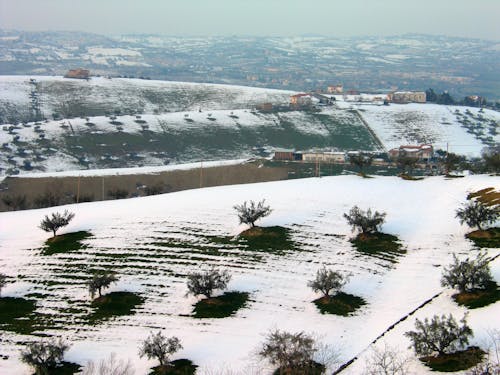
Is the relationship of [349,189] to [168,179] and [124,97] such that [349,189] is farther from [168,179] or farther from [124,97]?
[124,97]

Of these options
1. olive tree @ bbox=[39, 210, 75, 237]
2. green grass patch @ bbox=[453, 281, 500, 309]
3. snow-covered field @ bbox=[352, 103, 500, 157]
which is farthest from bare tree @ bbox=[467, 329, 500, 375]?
snow-covered field @ bbox=[352, 103, 500, 157]

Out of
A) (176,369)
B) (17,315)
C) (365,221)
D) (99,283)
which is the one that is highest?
(365,221)

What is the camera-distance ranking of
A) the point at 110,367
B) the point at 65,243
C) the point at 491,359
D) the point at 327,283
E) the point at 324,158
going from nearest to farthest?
the point at 491,359, the point at 110,367, the point at 327,283, the point at 65,243, the point at 324,158

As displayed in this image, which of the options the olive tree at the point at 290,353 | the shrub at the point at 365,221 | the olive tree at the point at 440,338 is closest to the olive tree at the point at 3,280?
the olive tree at the point at 290,353

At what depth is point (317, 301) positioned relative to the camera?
38.1 meters

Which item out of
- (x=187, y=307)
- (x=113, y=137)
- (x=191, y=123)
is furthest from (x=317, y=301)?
(x=191, y=123)

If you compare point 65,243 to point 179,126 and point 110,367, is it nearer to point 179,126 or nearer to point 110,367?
point 110,367

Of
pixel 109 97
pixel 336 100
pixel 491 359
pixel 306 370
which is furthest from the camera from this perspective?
pixel 336 100

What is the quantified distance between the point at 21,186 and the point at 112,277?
182ft

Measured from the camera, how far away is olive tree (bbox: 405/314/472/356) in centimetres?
2898

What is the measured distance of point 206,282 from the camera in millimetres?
38344

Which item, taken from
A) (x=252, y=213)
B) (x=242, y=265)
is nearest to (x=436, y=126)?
(x=252, y=213)

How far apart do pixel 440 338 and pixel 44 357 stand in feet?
59.5

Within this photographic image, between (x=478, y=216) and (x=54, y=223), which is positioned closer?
(x=478, y=216)
